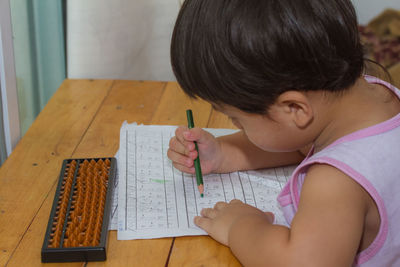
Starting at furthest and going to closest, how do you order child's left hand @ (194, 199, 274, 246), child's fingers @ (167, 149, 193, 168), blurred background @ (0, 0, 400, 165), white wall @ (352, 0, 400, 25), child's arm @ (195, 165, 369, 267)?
1. white wall @ (352, 0, 400, 25)
2. blurred background @ (0, 0, 400, 165)
3. child's fingers @ (167, 149, 193, 168)
4. child's left hand @ (194, 199, 274, 246)
5. child's arm @ (195, 165, 369, 267)

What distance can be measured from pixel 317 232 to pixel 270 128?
0.16 meters

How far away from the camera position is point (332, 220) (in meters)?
0.60

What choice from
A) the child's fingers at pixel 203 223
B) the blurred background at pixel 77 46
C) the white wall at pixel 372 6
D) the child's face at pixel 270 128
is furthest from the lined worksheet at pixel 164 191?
the white wall at pixel 372 6

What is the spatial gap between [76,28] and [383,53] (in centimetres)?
145

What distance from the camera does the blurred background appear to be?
1.12 meters

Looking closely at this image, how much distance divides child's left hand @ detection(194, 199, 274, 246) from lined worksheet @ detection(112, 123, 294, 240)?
1 centimetres

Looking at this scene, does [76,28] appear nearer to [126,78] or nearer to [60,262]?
[126,78]

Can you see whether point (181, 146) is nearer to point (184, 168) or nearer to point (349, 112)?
point (184, 168)

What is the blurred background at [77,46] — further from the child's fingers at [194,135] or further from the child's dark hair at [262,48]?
the child's dark hair at [262,48]

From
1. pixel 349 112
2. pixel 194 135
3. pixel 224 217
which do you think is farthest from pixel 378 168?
pixel 194 135

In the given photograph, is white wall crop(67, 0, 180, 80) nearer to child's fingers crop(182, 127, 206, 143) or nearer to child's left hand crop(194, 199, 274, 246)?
child's fingers crop(182, 127, 206, 143)

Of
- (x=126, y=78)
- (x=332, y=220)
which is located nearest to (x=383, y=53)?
(x=126, y=78)

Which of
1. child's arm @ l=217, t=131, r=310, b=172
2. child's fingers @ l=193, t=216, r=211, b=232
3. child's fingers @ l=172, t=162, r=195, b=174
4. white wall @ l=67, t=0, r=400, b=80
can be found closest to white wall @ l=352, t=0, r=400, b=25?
white wall @ l=67, t=0, r=400, b=80

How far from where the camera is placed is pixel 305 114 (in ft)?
2.18
